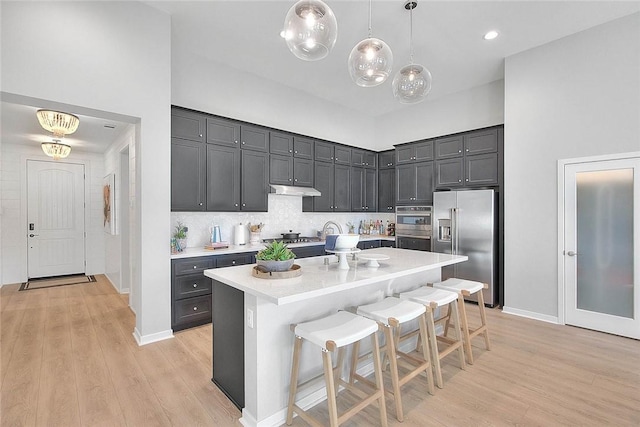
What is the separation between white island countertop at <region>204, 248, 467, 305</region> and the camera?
1.75m

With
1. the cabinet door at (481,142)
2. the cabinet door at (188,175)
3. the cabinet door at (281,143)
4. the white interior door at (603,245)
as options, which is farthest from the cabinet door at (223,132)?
the white interior door at (603,245)

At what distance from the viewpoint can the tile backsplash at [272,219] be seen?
4.22 meters

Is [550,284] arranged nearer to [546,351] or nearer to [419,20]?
[546,351]

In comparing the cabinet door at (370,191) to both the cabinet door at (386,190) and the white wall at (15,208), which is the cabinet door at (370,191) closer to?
the cabinet door at (386,190)

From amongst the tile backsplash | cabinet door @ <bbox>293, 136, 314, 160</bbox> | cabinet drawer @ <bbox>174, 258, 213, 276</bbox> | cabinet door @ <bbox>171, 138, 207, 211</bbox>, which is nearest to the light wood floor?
cabinet drawer @ <bbox>174, 258, 213, 276</bbox>

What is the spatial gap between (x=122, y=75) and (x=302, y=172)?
107 inches

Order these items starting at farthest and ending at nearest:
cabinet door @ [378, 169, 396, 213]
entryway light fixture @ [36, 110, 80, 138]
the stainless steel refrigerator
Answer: cabinet door @ [378, 169, 396, 213], the stainless steel refrigerator, entryway light fixture @ [36, 110, 80, 138]

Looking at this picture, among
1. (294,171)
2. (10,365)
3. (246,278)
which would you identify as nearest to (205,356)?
(246,278)

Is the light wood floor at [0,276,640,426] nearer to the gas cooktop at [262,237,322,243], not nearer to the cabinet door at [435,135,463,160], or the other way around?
the gas cooktop at [262,237,322,243]

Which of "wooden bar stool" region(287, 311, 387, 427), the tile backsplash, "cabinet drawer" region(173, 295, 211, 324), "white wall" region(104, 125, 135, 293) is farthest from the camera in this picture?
"white wall" region(104, 125, 135, 293)

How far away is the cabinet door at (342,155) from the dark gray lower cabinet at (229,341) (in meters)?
3.74

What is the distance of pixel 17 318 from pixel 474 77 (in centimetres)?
733

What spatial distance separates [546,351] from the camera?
3023mm

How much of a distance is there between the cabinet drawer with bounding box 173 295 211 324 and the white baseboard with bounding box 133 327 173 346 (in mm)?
166
